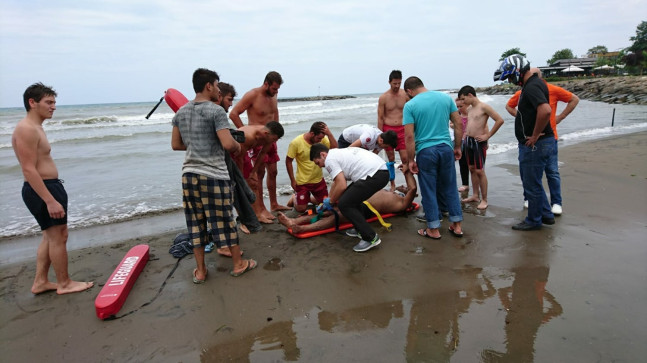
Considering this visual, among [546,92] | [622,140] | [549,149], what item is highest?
[546,92]

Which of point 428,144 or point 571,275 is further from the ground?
point 428,144

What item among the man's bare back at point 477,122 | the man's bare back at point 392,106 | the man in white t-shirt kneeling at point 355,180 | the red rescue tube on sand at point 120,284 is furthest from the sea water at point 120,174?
the man's bare back at point 477,122

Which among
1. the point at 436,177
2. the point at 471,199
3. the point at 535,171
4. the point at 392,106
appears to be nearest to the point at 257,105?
the point at 392,106

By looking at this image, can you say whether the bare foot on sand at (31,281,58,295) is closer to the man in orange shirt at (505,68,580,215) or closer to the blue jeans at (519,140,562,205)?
the blue jeans at (519,140,562,205)

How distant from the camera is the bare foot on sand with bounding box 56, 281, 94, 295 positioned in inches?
132

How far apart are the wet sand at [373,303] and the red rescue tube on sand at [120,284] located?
0.08m

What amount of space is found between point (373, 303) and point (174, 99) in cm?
291

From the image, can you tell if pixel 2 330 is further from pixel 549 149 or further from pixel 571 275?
pixel 549 149

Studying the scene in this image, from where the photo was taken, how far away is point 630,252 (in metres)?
3.59

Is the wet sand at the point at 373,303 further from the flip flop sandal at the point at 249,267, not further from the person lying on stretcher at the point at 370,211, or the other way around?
the person lying on stretcher at the point at 370,211

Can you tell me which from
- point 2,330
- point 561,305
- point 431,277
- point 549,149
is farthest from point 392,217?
point 2,330

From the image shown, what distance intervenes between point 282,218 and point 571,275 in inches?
119

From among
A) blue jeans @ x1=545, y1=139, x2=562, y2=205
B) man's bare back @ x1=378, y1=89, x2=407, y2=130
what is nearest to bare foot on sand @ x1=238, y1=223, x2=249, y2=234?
man's bare back @ x1=378, y1=89, x2=407, y2=130

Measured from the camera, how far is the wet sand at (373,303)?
2.46 metres
